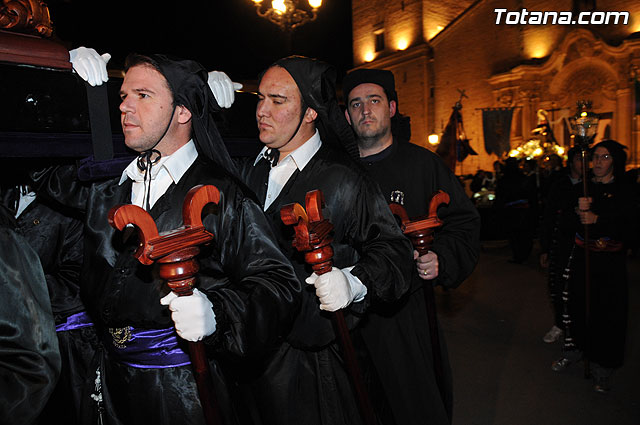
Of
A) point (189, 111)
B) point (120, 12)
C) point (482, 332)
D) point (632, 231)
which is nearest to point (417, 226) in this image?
point (189, 111)

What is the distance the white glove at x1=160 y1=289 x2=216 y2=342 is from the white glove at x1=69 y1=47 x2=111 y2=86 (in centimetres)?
97

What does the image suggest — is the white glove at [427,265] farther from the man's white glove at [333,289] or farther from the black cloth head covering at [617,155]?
the black cloth head covering at [617,155]

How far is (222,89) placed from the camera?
2289mm

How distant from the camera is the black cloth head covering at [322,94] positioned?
2225mm

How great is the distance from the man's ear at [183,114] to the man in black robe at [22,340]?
72 cm

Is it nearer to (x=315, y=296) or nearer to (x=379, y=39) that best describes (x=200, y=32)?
(x=379, y=39)

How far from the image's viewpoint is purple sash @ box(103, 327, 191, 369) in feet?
5.56

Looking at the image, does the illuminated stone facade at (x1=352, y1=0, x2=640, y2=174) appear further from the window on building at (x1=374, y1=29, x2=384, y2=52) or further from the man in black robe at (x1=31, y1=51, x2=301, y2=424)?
the man in black robe at (x1=31, y1=51, x2=301, y2=424)

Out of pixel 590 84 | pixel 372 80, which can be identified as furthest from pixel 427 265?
pixel 590 84

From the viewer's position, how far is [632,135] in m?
17.0

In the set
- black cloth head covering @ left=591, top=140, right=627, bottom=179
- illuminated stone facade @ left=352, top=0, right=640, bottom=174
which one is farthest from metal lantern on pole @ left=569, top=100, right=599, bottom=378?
illuminated stone facade @ left=352, top=0, right=640, bottom=174

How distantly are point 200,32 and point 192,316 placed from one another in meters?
16.9

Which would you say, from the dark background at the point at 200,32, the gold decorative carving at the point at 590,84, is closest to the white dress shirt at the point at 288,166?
the dark background at the point at 200,32

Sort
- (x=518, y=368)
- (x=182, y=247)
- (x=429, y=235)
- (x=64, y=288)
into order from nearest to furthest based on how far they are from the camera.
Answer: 1. (x=182, y=247)
2. (x=64, y=288)
3. (x=429, y=235)
4. (x=518, y=368)
